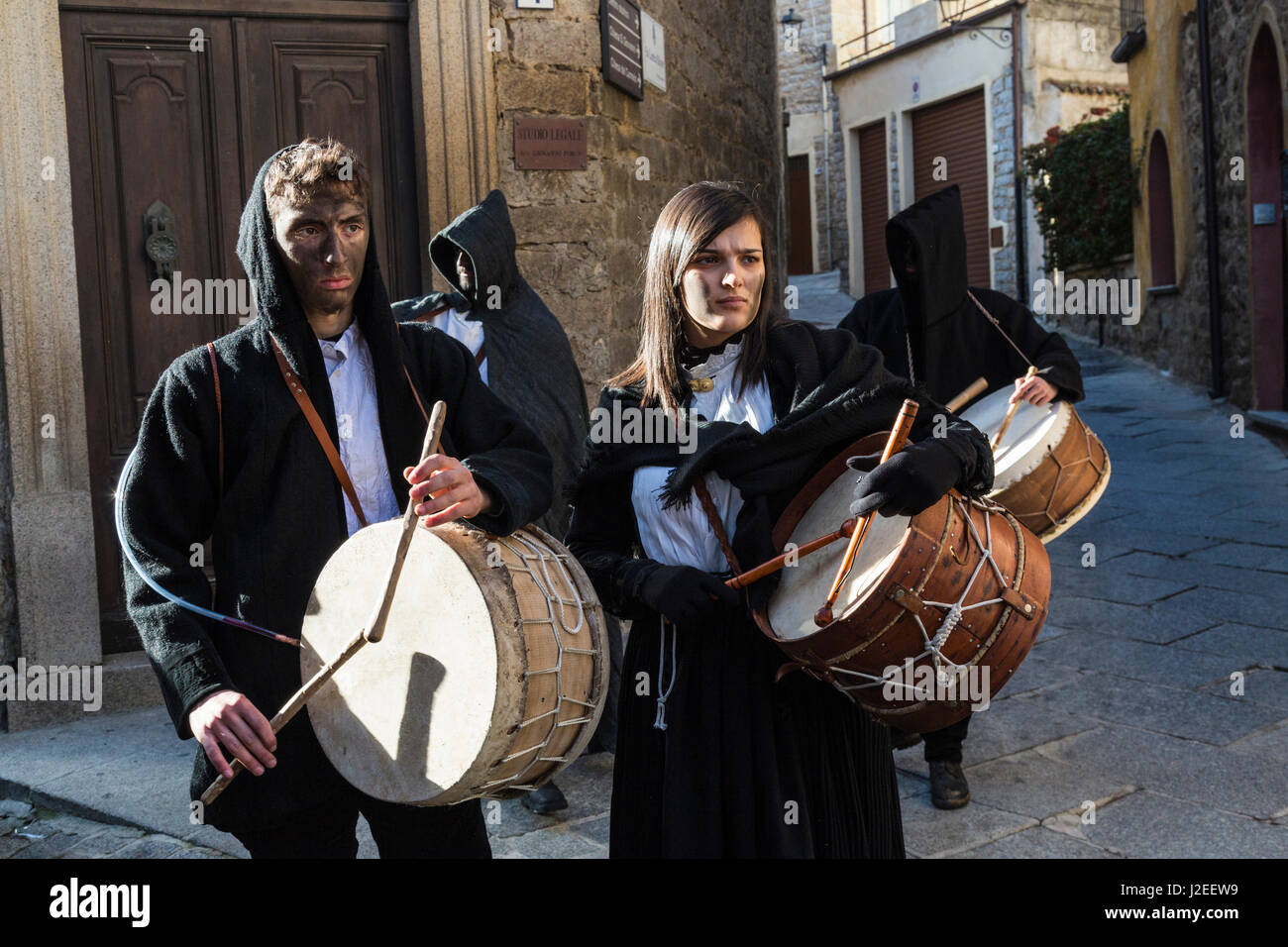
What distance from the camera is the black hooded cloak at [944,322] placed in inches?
164

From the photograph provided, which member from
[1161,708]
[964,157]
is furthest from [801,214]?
[1161,708]

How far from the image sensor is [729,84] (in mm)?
8609

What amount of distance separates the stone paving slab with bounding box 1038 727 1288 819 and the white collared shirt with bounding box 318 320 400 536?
2674 mm

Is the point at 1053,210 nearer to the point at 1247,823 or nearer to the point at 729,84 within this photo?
the point at 729,84

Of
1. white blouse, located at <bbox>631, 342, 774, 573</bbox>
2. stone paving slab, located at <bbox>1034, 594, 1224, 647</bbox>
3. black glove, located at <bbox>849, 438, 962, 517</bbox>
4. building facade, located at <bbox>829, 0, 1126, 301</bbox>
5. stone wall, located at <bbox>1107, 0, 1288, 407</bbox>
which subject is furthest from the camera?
building facade, located at <bbox>829, 0, 1126, 301</bbox>

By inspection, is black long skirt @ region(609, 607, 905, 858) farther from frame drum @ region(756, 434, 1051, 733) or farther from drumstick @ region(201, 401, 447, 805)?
drumstick @ region(201, 401, 447, 805)

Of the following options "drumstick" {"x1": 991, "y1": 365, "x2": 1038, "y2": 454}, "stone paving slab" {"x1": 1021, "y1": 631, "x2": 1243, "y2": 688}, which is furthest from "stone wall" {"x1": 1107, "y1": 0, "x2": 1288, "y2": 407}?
"drumstick" {"x1": 991, "y1": 365, "x2": 1038, "y2": 454}

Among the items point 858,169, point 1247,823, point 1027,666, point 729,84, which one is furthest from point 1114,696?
point 858,169

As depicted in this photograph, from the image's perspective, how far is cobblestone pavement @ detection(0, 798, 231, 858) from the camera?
3.79 metres

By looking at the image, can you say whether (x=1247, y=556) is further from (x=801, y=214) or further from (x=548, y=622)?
(x=801, y=214)

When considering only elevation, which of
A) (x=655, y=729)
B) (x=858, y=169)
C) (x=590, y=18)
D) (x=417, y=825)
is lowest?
(x=417, y=825)

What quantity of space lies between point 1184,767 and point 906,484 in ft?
8.23

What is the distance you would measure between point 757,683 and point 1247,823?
200 centimetres

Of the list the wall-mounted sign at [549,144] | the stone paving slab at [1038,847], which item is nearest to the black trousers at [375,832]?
the stone paving slab at [1038,847]
